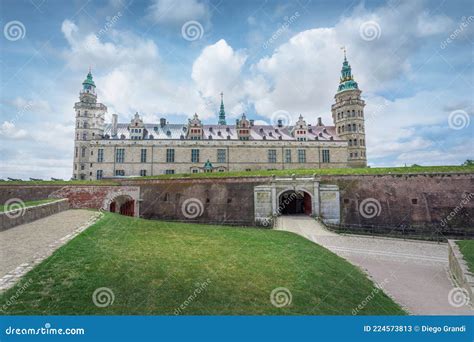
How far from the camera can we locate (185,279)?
23.8ft

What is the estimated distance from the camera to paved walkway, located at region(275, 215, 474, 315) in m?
9.62

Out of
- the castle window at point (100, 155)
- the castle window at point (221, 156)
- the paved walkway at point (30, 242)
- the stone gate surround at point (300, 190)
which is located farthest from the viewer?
the castle window at point (221, 156)

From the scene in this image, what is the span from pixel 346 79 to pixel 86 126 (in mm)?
49701

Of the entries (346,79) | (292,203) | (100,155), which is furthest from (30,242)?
(346,79)

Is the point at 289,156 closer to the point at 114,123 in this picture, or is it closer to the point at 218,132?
the point at 218,132

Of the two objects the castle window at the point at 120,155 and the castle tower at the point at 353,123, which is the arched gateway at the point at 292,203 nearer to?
the castle tower at the point at 353,123

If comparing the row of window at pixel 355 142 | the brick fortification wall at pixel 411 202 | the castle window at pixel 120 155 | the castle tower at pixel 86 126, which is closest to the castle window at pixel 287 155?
the row of window at pixel 355 142

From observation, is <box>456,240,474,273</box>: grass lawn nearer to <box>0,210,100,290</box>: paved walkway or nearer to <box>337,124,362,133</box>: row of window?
<box>0,210,100,290</box>: paved walkway

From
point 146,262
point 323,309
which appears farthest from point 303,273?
point 146,262

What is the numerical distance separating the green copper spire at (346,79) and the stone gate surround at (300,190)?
29861mm

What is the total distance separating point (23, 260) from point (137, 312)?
502 centimetres

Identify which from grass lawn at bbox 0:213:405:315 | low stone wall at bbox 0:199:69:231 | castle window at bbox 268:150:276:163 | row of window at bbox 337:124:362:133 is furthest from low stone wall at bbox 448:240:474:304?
row of window at bbox 337:124:362:133

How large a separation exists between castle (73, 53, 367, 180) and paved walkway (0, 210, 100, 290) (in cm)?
2660

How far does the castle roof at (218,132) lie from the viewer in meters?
42.7
